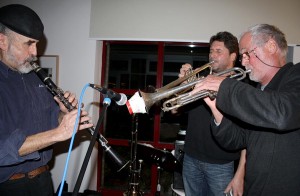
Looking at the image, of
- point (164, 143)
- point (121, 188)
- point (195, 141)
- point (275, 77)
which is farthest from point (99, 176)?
point (275, 77)

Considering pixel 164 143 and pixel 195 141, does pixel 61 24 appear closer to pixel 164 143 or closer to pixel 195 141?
pixel 164 143

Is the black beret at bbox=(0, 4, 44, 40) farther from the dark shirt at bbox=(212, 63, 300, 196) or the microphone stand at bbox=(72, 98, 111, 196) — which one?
the dark shirt at bbox=(212, 63, 300, 196)

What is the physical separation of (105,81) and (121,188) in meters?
2.06

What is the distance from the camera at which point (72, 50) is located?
12.3 feet

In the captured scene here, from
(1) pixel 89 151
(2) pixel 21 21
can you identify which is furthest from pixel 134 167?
(2) pixel 21 21

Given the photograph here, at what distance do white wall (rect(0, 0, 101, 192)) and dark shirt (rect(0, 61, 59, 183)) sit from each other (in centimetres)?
153

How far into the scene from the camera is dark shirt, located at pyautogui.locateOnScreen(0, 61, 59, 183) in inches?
61.1

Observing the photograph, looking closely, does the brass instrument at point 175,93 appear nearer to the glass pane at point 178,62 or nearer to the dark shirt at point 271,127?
the dark shirt at point 271,127

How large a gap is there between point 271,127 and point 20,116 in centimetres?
193

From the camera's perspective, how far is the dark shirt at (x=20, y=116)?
1551 mm

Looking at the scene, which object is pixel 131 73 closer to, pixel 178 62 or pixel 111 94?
pixel 178 62

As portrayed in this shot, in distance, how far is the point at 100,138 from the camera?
1688mm

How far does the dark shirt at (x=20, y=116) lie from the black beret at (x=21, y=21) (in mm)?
345

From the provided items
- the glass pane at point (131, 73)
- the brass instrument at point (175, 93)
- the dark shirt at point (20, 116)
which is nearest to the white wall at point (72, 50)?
the glass pane at point (131, 73)
